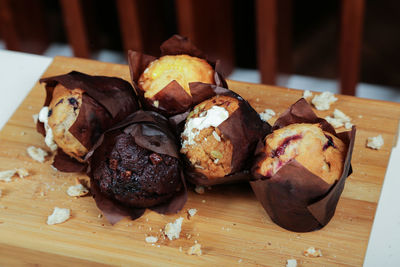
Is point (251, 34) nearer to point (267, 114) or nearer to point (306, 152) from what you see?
point (267, 114)

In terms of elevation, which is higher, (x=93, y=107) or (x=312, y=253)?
(x=93, y=107)

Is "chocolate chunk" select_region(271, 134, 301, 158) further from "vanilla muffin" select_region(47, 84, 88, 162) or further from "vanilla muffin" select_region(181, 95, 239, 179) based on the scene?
"vanilla muffin" select_region(47, 84, 88, 162)

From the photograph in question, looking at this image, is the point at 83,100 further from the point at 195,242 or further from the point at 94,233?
the point at 195,242

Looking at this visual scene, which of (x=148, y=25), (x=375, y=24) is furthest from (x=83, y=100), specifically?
(x=375, y=24)

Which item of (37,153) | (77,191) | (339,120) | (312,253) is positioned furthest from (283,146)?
(37,153)

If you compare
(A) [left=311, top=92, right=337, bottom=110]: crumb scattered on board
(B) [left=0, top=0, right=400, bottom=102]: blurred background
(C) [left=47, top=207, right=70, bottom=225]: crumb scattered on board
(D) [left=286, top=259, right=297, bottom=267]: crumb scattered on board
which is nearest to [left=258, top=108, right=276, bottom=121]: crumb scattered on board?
(A) [left=311, top=92, right=337, bottom=110]: crumb scattered on board

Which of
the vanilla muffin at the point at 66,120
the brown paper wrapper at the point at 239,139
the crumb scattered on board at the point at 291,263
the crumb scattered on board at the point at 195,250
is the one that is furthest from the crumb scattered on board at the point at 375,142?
the vanilla muffin at the point at 66,120
